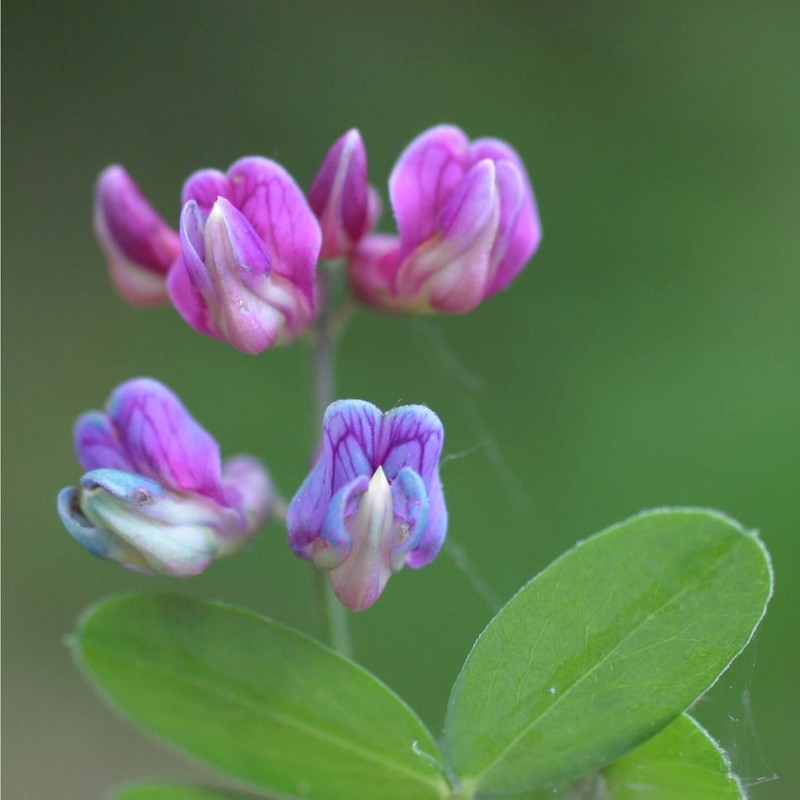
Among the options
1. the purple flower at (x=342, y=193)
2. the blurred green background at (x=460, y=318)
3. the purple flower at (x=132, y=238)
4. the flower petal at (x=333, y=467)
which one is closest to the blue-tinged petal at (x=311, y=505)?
the flower petal at (x=333, y=467)

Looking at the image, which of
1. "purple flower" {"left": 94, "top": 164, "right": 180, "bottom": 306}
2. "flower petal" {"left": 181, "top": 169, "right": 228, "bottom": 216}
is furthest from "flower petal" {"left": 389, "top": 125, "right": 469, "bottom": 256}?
"purple flower" {"left": 94, "top": 164, "right": 180, "bottom": 306}

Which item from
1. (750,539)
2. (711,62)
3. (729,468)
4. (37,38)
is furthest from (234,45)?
(750,539)

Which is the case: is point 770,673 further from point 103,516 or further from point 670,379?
point 103,516

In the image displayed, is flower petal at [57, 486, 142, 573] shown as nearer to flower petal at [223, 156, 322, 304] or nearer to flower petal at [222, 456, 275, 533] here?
flower petal at [222, 456, 275, 533]

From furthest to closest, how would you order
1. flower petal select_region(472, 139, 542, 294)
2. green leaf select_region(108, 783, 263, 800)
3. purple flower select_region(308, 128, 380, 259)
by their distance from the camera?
1. flower petal select_region(472, 139, 542, 294)
2. purple flower select_region(308, 128, 380, 259)
3. green leaf select_region(108, 783, 263, 800)

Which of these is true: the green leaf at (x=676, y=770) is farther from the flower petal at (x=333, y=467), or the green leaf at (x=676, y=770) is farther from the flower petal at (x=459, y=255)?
the flower petal at (x=459, y=255)

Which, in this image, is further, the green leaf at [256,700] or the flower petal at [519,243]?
the flower petal at [519,243]
